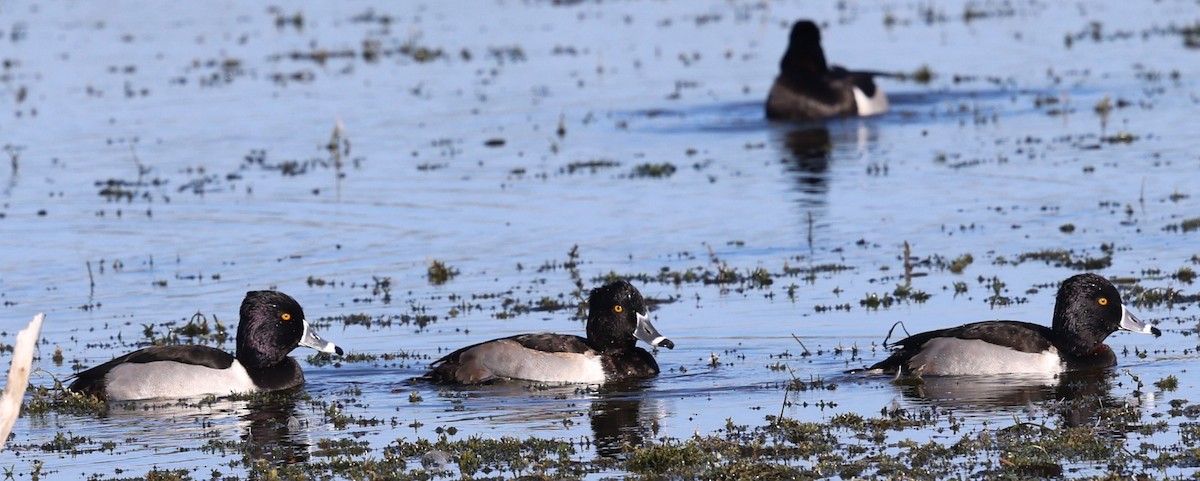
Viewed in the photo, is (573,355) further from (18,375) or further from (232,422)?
(18,375)

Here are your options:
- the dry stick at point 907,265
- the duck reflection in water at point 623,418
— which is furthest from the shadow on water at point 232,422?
the dry stick at point 907,265

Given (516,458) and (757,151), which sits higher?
(757,151)

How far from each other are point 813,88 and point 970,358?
2054 cm

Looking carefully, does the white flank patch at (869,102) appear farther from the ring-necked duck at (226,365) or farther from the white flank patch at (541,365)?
the ring-necked duck at (226,365)

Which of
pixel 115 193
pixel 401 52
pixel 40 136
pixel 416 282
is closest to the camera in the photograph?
pixel 416 282

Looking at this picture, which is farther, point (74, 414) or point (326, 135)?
point (326, 135)

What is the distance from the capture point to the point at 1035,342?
50.3 feet

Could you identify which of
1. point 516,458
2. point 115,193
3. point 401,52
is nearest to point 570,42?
point 401,52

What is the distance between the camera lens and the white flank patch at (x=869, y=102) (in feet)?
115

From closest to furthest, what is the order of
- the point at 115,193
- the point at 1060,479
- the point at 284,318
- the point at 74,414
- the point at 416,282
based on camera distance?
the point at 1060,479, the point at 74,414, the point at 284,318, the point at 416,282, the point at 115,193

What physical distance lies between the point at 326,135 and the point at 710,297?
51.1 ft

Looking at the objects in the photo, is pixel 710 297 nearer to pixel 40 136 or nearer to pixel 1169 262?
pixel 1169 262

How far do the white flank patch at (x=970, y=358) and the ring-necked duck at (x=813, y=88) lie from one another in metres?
19.5

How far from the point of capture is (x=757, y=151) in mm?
31453
